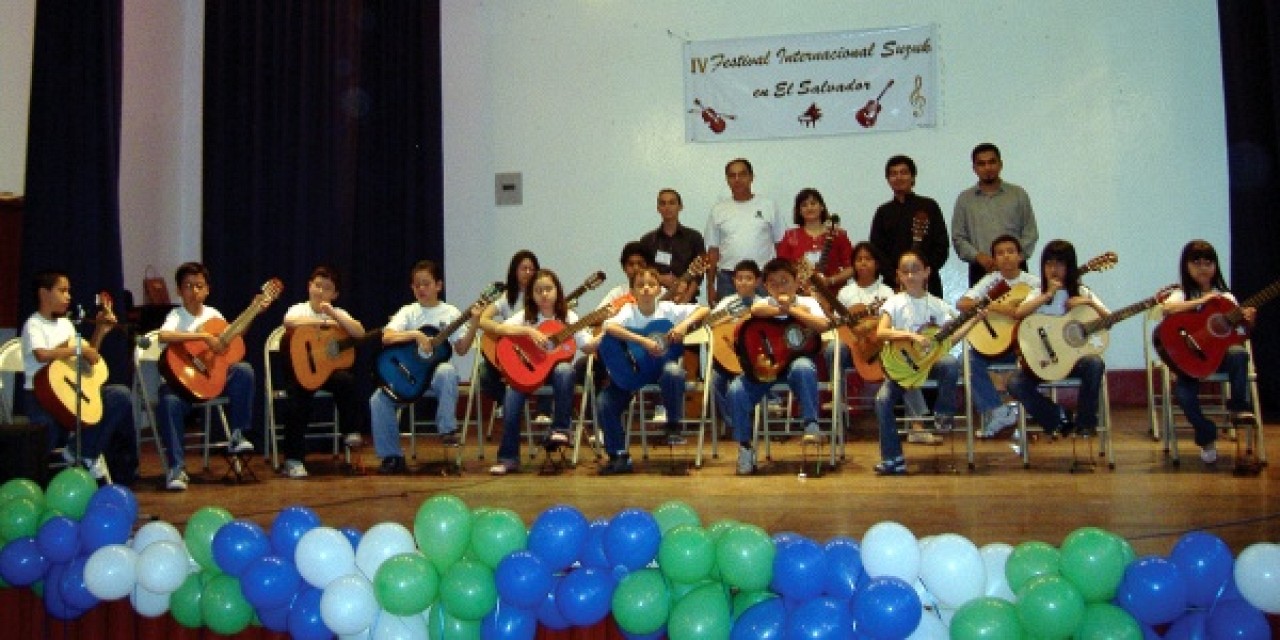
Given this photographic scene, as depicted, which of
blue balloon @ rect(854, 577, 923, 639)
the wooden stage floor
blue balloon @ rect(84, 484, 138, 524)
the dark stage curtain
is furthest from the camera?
the dark stage curtain

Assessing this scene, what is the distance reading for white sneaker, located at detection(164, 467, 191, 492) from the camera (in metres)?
5.21

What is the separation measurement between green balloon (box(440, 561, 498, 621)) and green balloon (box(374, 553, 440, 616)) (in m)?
0.04

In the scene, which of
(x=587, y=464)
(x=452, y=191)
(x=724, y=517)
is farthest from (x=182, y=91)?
(x=724, y=517)

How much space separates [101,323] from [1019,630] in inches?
167

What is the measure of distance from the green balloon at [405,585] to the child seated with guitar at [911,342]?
297 cm

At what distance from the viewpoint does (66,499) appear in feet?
10.7

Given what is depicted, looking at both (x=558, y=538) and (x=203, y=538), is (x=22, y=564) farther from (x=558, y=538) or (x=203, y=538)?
(x=558, y=538)

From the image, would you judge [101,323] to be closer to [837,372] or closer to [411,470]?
[411,470]

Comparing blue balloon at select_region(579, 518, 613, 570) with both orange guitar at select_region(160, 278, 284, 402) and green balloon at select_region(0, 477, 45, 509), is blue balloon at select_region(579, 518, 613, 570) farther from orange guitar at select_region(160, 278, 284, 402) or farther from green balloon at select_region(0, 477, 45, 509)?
orange guitar at select_region(160, 278, 284, 402)

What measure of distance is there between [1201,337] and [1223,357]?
0.13 metres

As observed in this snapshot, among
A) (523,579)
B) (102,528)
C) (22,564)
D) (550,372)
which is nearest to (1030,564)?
(523,579)

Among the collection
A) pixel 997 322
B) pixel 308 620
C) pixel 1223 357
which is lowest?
pixel 308 620

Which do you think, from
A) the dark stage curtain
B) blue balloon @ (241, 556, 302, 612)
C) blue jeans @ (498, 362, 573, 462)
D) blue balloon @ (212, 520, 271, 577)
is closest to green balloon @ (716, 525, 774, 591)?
blue balloon @ (241, 556, 302, 612)

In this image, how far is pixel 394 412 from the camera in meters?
5.85
